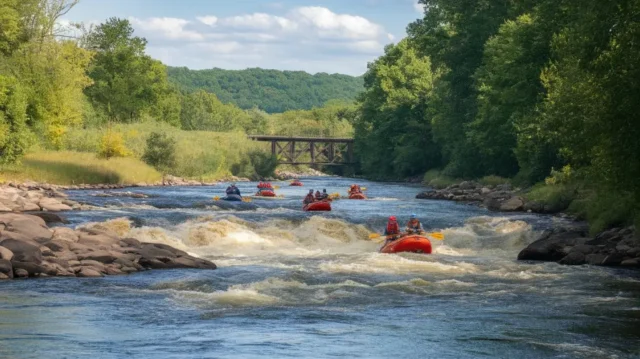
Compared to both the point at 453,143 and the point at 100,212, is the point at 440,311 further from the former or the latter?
the point at 453,143

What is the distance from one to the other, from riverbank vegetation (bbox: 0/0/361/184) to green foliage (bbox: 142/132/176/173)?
511mm

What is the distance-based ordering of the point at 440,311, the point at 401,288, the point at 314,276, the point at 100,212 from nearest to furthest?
the point at 440,311, the point at 401,288, the point at 314,276, the point at 100,212

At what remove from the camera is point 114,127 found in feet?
292

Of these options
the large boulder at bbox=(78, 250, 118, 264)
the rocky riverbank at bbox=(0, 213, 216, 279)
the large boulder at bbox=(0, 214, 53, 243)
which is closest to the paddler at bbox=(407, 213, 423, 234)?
the rocky riverbank at bbox=(0, 213, 216, 279)

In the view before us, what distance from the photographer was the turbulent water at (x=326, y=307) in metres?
17.8

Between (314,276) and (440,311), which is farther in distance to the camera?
(314,276)

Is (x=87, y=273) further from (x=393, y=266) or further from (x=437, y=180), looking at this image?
(x=437, y=180)

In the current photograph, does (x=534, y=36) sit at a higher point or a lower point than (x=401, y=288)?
higher

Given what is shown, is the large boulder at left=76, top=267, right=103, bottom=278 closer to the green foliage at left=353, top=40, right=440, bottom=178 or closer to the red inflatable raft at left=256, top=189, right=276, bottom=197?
the red inflatable raft at left=256, top=189, right=276, bottom=197

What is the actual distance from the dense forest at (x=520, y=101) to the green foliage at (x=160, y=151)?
23.1 meters

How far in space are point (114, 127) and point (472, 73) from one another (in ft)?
108

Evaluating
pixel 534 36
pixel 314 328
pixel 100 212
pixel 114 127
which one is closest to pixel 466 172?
pixel 534 36

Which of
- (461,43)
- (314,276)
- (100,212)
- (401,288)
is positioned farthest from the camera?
(461,43)

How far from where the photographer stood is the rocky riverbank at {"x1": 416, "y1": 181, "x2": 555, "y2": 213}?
51.3m
